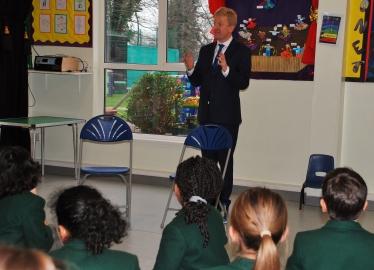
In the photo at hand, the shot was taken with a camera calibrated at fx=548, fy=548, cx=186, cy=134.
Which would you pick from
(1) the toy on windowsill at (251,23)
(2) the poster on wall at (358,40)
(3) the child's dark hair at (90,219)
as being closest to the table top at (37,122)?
(1) the toy on windowsill at (251,23)

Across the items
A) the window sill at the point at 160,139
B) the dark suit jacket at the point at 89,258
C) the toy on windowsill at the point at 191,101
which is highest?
the toy on windowsill at the point at 191,101

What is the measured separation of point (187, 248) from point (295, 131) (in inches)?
144

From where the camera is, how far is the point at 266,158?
18.8ft

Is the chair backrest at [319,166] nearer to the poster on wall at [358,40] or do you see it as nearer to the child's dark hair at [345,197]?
the poster on wall at [358,40]

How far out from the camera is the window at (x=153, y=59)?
6.17m

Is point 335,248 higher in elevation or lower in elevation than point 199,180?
lower

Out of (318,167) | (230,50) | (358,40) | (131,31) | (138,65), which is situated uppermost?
(131,31)

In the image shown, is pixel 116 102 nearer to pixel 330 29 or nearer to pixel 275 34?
pixel 275 34

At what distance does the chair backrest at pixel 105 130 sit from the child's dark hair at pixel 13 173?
209 cm

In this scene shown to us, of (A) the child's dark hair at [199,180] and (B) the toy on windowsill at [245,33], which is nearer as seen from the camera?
(A) the child's dark hair at [199,180]

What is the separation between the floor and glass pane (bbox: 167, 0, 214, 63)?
1.59m

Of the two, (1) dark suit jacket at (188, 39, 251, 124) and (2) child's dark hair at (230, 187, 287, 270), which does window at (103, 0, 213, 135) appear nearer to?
(1) dark suit jacket at (188, 39, 251, 124)

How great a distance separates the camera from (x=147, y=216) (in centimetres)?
486

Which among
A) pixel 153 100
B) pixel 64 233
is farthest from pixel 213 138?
pixel 64 233
